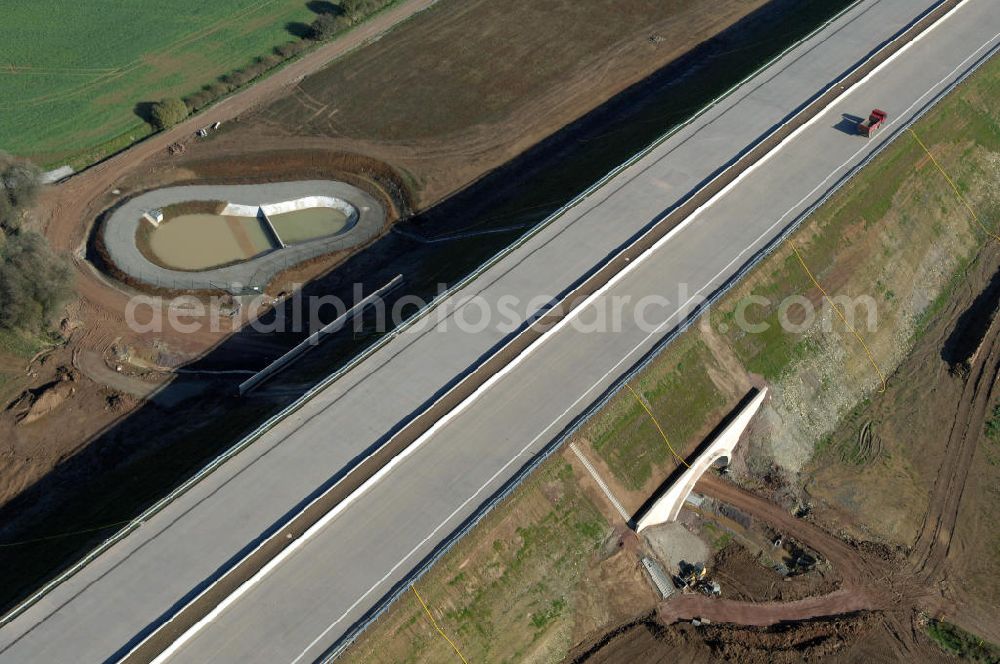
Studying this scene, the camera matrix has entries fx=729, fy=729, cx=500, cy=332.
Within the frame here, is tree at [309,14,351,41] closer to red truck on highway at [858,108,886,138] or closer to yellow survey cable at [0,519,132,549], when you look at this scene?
red truck on highway at [858,108,886,138]

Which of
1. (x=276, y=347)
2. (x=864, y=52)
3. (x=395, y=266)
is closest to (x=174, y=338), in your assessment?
(x=276, y=347)

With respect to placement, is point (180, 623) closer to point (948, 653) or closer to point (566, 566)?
point (566, 566)

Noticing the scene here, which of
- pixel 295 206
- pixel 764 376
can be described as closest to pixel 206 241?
pixel 295 206

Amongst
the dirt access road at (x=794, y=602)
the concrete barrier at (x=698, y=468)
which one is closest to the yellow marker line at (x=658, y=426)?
the concrete barrier at (x=698, y=468)

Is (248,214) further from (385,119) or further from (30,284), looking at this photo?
(30,284)

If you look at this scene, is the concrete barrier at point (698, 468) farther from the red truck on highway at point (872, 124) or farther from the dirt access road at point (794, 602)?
the red truck on highway at point (872, 124)

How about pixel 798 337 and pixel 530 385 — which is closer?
pixel 530 385

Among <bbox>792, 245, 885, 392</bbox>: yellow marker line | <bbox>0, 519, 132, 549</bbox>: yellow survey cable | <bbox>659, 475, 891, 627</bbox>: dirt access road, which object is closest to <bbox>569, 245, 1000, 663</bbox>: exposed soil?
<bbox>659, 475, 891, 627</bbox>: dirt access road
